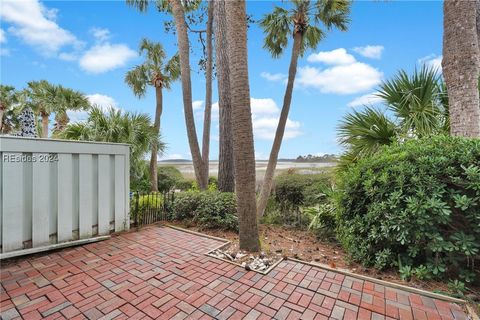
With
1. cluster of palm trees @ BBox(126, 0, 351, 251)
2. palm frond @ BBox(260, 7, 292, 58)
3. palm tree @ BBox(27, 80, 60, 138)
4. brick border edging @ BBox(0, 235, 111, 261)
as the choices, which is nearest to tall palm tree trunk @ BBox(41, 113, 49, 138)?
palm tree @ BBox(27, 80, 60, 138)

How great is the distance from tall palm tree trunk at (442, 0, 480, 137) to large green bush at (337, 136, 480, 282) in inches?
45.8

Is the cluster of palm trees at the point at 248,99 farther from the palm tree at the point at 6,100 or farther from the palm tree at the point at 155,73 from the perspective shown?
the palm tree at the point at 6,100

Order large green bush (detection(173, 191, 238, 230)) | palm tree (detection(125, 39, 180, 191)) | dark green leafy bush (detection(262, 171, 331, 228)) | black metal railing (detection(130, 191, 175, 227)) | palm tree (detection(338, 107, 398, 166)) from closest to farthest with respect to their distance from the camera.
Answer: palm tree (detection(338, 107, 398, 166)) < large green bush (detection(173, 191, 238, 230)) < black metal railing (detection(130, 191, 175, 227)) < dark green leafy bush (detection(262, 171, 331, 228)) < palm tree (detection(125, 39, 180, 191))

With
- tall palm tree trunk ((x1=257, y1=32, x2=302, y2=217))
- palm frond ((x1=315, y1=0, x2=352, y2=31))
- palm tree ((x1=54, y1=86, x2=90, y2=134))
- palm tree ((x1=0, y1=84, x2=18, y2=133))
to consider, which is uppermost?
palm frond ((x1=315, y1=0, x2=352, y2=31))

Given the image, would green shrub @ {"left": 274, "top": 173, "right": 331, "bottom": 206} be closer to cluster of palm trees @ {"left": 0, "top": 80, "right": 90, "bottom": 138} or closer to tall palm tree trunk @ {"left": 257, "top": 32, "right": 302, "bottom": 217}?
tall palm tree trunk @ {"left": 257, "top": 32, "right": 302, "bottom": 217}

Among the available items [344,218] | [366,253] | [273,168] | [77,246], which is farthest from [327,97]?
[77,246]

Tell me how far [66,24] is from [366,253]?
7611 mm

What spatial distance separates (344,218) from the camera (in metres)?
3.06

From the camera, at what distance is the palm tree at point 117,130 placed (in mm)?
5266

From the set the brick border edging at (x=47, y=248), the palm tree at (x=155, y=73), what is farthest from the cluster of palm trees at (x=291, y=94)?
the palm tree at (x=155, y=73)

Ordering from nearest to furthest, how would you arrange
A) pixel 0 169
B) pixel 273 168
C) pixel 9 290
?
pixel 9 290
pixel 0 169
pixel 273 168

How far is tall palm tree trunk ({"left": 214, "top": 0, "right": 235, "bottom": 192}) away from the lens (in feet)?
17.7

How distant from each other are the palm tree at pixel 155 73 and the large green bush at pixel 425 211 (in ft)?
32.2

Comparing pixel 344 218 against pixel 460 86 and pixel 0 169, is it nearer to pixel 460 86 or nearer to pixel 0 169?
pixel 460 86
